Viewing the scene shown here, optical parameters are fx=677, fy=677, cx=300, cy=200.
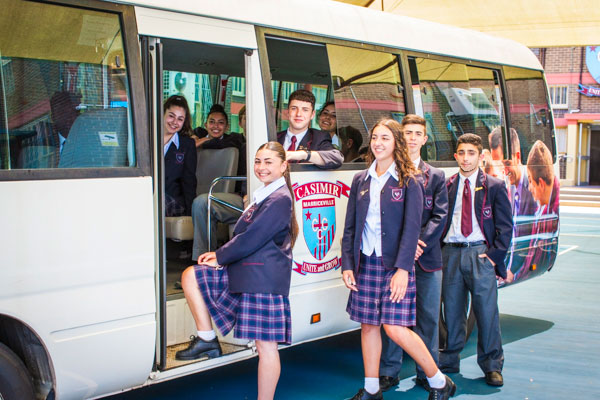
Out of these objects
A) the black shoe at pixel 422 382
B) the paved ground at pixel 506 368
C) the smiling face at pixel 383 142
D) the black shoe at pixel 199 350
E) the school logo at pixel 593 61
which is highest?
the school logo at pixel 593 61

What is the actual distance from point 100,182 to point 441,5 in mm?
8391

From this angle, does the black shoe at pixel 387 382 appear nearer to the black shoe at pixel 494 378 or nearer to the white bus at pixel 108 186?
the white bus at pixel 108 186

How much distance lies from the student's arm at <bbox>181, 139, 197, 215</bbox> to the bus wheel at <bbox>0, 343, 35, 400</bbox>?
2278mm

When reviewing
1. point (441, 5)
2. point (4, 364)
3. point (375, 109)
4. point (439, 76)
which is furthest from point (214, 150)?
point (441, 5)

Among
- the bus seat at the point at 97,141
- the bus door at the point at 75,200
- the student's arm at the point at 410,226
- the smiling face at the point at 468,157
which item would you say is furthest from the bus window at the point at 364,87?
the bus seat at the point at 97,141

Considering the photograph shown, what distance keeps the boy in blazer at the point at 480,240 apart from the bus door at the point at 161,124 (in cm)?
174

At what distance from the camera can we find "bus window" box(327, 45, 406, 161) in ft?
17.3

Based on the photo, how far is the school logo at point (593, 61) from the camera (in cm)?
3045

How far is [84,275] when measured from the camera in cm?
367

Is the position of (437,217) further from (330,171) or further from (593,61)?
(593,61)

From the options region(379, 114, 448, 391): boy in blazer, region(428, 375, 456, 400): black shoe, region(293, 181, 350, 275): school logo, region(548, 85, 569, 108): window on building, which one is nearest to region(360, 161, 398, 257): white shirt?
region(379, 114, 448, 391): boy in blazer

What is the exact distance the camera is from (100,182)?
374 centimetres

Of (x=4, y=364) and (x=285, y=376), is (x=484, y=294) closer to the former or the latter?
(x=285, y=376)

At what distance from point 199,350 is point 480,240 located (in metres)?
2.45
